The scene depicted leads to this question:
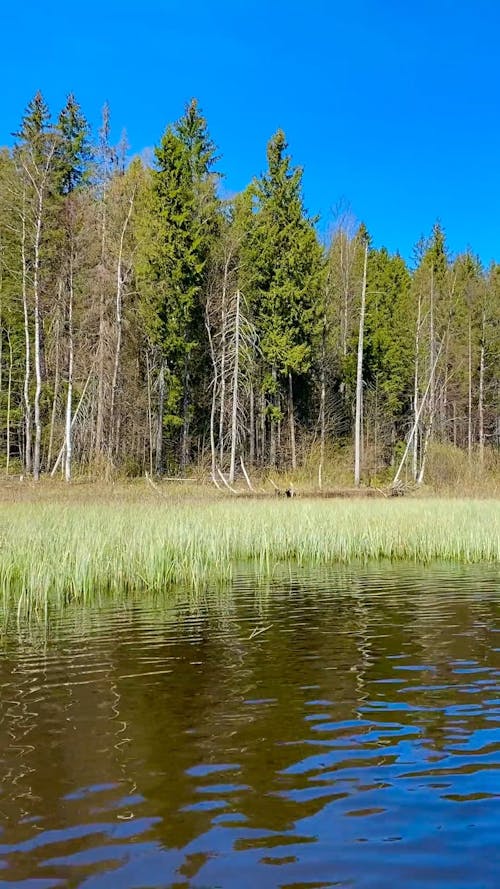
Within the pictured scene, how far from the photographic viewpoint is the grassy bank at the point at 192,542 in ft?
28.5

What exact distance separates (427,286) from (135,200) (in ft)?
50.1

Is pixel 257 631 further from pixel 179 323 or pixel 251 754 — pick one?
pixel 179 323

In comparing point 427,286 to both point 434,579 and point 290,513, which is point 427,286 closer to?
point 290,513

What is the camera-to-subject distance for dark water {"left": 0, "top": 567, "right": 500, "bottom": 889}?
108 inches

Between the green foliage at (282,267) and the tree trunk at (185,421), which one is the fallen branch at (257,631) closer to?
the tree trunk at (185,421)

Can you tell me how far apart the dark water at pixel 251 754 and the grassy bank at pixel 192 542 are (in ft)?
5.01

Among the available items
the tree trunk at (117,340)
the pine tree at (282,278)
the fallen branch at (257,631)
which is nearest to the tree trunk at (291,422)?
the pine tree at (282,278)

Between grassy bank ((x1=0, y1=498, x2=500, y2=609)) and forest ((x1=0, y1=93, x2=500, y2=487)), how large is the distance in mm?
12177

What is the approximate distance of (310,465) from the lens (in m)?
33.4

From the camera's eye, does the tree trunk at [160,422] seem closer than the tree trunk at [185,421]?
Yes

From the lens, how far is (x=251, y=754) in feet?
12.6

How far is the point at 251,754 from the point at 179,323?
28.8 meters

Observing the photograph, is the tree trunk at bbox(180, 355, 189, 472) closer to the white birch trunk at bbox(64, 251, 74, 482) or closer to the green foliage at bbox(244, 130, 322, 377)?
the green foliage at bbox(244, 130, 322, 377)

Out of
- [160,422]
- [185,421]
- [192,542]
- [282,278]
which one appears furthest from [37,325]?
[192,542]
